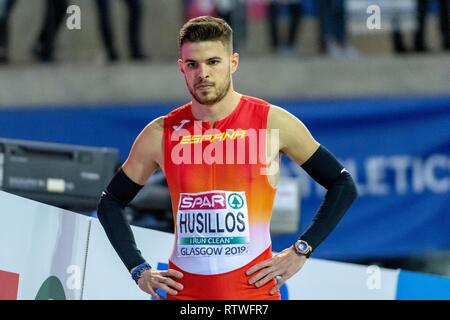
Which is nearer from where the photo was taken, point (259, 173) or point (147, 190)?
point (259, 173)

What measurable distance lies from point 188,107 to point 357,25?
7.34 meters

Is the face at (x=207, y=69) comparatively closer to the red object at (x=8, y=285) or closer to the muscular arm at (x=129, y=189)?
the muscular arm at (x=129, y=189)

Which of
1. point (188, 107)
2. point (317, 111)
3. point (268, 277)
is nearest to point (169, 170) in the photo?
point (188, 107)

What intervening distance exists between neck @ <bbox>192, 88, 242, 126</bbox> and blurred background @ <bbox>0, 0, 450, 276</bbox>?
558 centimetres

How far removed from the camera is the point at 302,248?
4.31 meters

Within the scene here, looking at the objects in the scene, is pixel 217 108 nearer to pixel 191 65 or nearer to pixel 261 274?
pixel 191 65

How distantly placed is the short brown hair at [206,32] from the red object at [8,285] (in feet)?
3.62

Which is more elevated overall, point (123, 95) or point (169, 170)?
point (123, 95)

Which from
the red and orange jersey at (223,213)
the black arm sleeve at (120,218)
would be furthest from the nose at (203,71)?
the black arm sleeve at (120,218)

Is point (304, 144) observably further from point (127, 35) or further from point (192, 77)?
point (127, 35)

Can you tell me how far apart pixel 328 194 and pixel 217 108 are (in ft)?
1.78

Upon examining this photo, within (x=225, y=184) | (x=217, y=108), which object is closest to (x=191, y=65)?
(x=217, y=108)

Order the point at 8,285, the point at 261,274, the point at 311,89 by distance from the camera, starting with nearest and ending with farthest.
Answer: the point at 261,274 < the point at 8,285 < the point at 311,89

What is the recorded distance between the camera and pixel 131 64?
1120 cm
